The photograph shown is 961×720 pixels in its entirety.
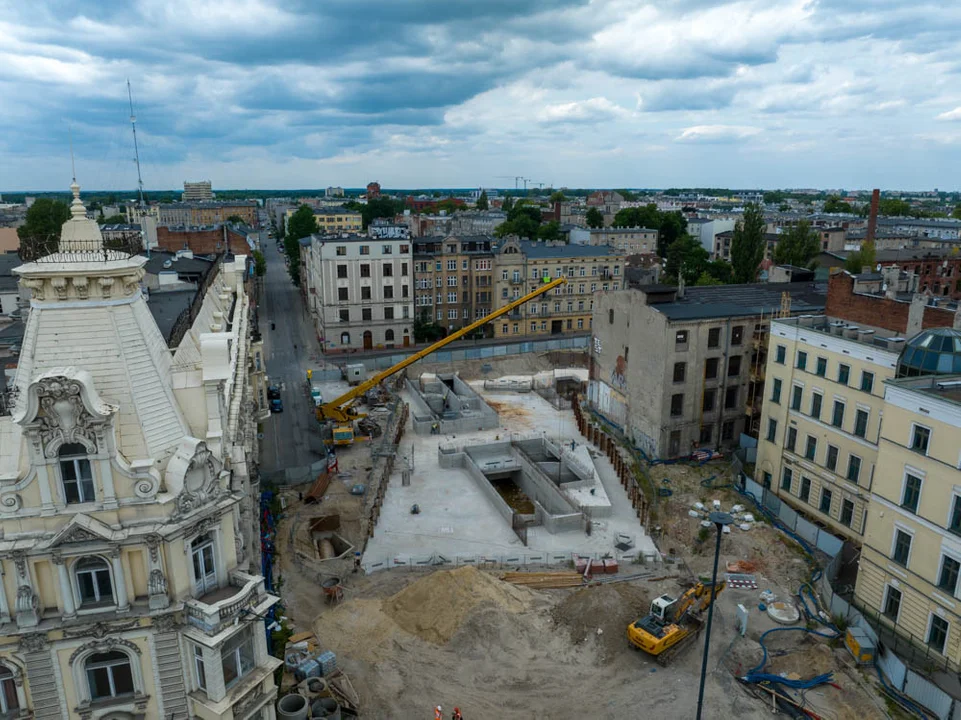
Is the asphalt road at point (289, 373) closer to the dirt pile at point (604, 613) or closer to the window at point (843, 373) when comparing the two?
the dirt pile at point (604, 613)

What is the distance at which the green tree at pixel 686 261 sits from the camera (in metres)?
126

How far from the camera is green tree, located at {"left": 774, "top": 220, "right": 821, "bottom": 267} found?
105562 millimetres

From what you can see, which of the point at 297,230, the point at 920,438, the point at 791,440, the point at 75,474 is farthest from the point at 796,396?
the point at 297,230

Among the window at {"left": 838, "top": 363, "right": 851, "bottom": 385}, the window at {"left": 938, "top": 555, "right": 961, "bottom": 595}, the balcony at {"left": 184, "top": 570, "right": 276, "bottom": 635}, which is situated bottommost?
the window at {"left": 938, "top": 555, "right": 961, "bottom": 595}

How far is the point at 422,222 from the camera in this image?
165875 mm

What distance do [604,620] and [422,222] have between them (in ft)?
464

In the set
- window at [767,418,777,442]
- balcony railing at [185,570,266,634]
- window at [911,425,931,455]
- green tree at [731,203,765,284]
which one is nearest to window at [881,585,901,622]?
window at [911,425,931,455]

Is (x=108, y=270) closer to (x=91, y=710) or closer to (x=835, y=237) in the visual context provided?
(x=91, y=710)

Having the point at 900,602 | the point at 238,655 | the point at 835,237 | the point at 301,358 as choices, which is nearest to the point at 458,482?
the point at 900,602

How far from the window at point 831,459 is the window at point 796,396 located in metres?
3.77

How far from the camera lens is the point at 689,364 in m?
54.7

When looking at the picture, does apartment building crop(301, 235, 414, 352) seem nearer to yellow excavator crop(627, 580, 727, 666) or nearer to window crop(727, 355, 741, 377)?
window crop(727, 355, 741, 377)

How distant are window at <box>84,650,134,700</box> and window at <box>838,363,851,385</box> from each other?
41390 mm

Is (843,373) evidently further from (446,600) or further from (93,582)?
(93,582)
